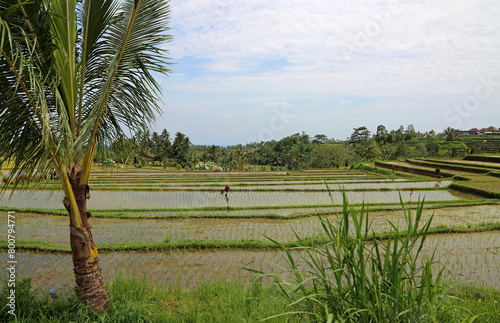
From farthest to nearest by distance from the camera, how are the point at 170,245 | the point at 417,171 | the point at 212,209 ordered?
1. the point at 417,171
2. the point at 212,209
3. the point at 170,245

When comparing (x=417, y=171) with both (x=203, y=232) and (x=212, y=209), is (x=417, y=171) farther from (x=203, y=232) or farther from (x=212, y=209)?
(x=203, y=232)

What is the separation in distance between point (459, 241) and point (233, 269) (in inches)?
226

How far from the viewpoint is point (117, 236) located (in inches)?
316

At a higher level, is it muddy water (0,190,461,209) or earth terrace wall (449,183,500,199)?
earth terrace wall (449,183,500,199)

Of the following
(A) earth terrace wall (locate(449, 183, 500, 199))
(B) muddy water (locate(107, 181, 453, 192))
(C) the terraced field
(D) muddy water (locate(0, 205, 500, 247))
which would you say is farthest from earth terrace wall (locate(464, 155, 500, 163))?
(D) muddy water (locate(0, 205, 500, 247))

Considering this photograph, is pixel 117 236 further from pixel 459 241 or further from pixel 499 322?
pixel 459 241

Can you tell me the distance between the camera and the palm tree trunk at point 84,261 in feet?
11.3

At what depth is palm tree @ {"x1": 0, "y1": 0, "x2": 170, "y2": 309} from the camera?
301 centimetres

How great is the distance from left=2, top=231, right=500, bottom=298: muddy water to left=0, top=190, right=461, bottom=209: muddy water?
5.20 m

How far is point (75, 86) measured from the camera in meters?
3.37

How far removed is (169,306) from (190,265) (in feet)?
7.11

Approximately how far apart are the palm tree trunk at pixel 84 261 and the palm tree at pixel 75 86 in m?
0.01

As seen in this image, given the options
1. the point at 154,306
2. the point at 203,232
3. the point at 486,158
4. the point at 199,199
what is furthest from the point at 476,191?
the point at 154,306

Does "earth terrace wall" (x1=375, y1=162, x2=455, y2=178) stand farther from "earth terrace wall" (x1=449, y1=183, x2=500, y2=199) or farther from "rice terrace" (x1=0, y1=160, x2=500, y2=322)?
"rice terrace" (x1=0, y1=160, x2=500, y2=322)
